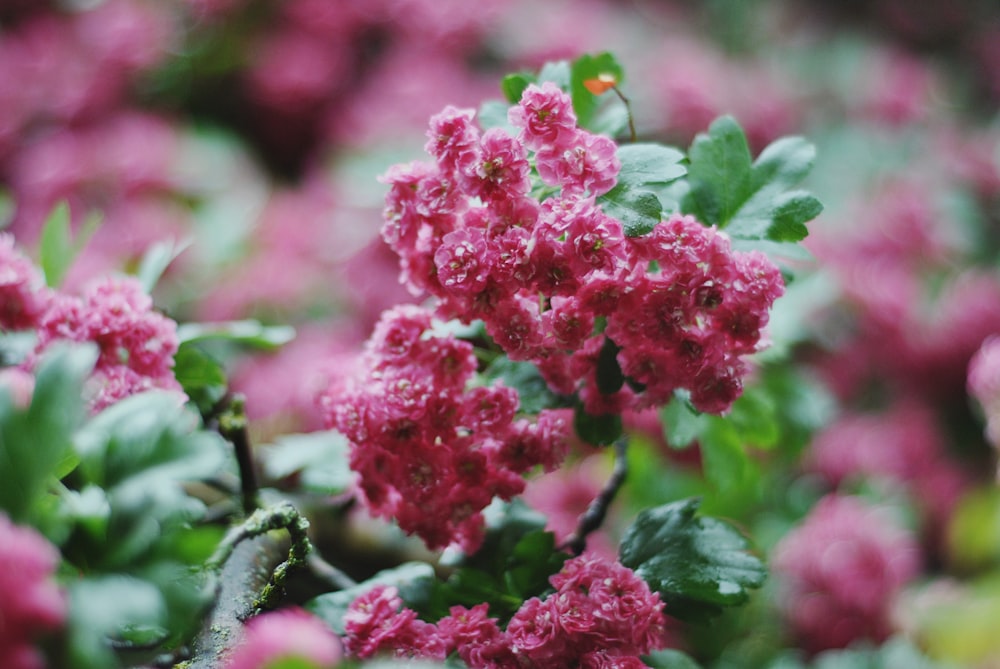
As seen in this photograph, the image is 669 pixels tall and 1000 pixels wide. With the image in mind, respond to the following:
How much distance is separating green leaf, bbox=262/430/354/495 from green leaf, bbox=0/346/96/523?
36cm

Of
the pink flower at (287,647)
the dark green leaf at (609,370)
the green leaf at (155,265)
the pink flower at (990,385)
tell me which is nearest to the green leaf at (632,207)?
the dark green leaf at (609,370)

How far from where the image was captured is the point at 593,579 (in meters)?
0.69

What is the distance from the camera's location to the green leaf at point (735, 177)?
77cm

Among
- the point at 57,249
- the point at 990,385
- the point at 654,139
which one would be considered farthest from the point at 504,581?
the point at 654,139

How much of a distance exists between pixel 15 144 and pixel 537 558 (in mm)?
1477

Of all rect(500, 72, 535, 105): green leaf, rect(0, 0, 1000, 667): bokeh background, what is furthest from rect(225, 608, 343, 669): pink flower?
rect(0, 0, 1000, 667): bokeh background

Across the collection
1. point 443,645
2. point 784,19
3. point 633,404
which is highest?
point 784,19

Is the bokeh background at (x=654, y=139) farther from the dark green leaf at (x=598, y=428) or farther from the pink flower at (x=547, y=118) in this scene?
the pink flower at (x=547, y=118)

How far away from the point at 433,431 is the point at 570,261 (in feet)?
0.66

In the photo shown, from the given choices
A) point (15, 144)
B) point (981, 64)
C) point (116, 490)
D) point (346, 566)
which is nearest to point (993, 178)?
point (981, 64)

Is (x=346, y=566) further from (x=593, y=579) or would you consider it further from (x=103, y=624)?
(x=103, y=624)

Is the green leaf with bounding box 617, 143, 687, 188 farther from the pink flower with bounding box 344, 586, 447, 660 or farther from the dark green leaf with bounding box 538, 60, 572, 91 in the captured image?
the pink flower with bounding box 344, 586, 447, 660

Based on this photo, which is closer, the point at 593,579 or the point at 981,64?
the point at 593,579

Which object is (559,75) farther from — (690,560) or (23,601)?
(23,601)
